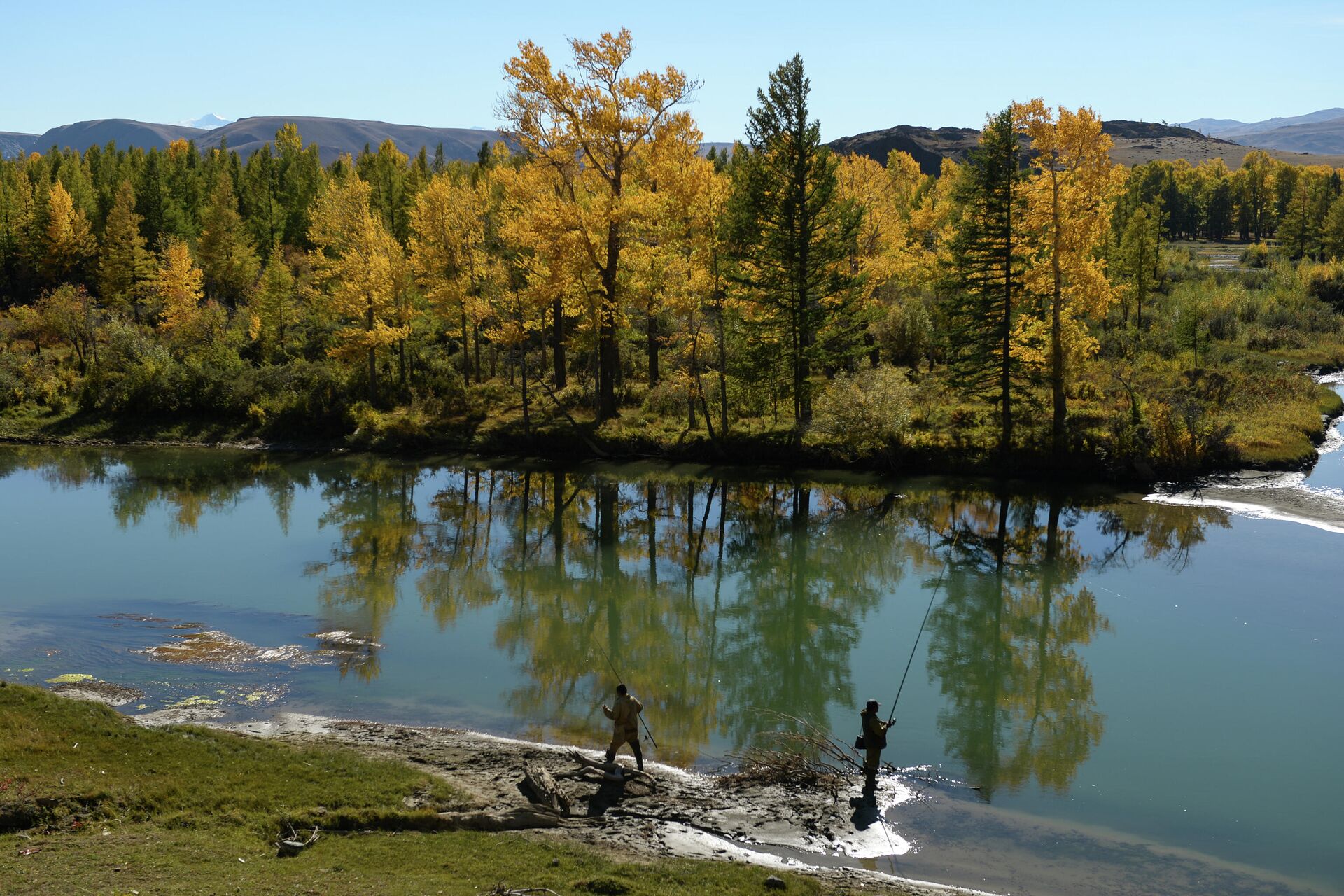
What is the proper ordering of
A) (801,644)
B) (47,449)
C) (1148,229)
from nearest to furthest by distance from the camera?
(801,644) < (47,449) < (1148,229)

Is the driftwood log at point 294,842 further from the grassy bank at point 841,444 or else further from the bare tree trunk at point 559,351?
the bare tree trunk at point 559,351

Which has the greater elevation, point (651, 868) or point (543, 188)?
point (543, 188)

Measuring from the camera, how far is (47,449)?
133ft

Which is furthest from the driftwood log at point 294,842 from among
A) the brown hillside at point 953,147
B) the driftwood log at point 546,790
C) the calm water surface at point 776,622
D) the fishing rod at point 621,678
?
the brown hillside at point 953,147

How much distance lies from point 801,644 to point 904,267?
92.6ft

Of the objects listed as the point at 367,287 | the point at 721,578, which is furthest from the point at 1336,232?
the point at 721,578

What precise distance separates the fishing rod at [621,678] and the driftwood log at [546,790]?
1379 mm

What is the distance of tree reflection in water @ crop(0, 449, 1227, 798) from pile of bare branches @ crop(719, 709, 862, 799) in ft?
1.66

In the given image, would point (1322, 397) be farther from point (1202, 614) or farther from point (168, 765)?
point (168, 765)

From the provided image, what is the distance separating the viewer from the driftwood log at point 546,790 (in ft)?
37.1

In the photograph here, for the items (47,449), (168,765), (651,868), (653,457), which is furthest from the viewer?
(47,449)

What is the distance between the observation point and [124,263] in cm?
5994

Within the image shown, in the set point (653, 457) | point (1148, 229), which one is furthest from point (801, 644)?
point (1148, 229)

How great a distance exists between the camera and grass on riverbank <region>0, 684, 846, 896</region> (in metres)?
9.12
